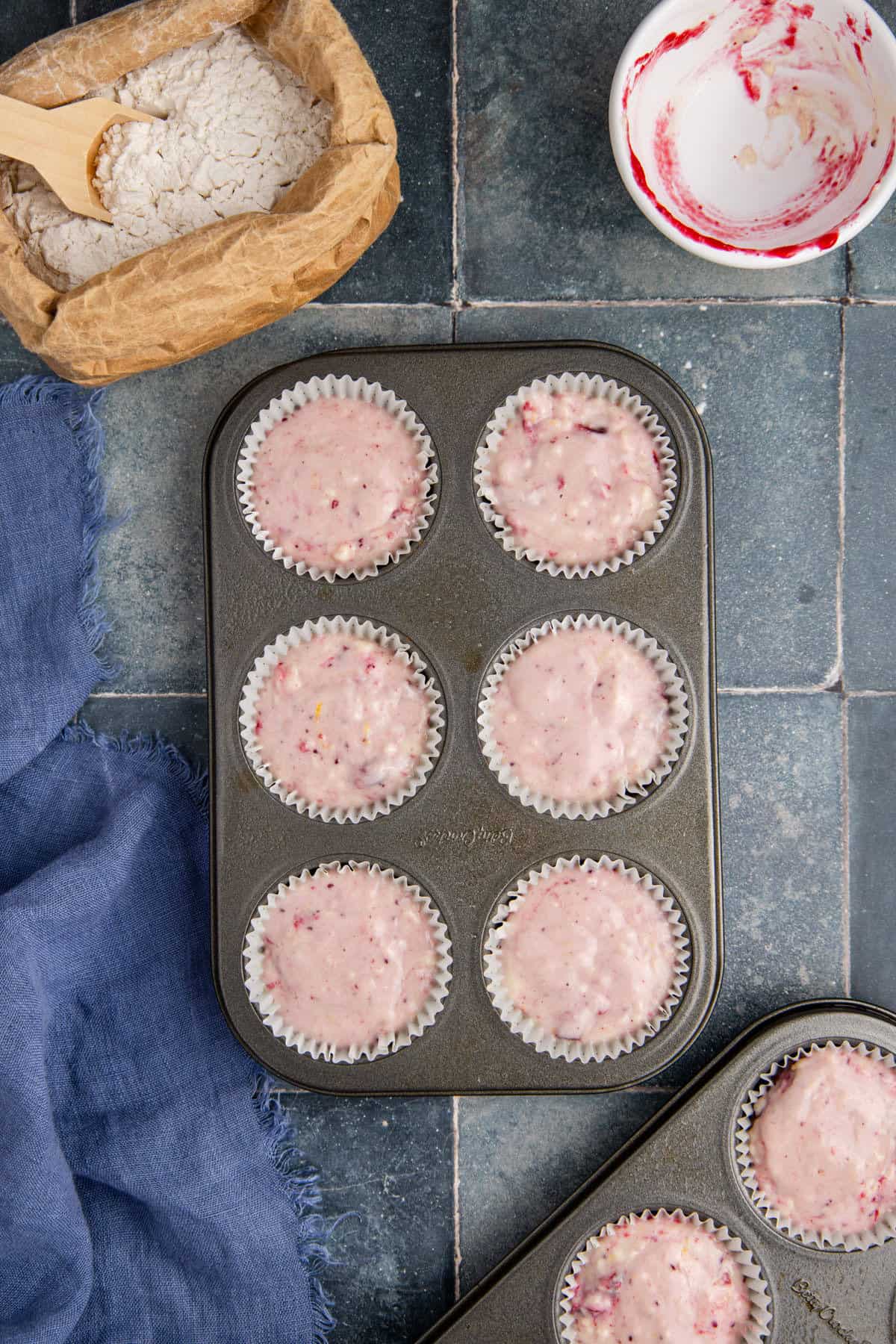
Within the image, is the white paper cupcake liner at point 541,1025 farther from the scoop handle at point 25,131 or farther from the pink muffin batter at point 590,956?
the scoop handle at point 25,131

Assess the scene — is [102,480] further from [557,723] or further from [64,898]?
[557,723]

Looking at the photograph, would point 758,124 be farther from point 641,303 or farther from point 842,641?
point 842,641

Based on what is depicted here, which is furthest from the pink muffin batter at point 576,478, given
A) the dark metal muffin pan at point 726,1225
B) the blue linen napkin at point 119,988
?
the dark metal muffin pan at point 726,1225

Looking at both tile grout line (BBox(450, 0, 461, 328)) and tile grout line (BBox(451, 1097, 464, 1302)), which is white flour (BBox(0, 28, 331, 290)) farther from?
tile grout line (BBox(451, 1097, 464, 1302))

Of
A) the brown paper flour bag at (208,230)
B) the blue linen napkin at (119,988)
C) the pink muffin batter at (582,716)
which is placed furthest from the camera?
the blue linen napkin at (119,988)

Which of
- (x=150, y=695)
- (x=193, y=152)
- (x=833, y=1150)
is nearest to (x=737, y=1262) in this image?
(x=833, y=1150)

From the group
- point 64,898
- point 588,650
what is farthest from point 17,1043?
point 588,650

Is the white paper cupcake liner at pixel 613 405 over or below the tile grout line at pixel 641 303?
below
